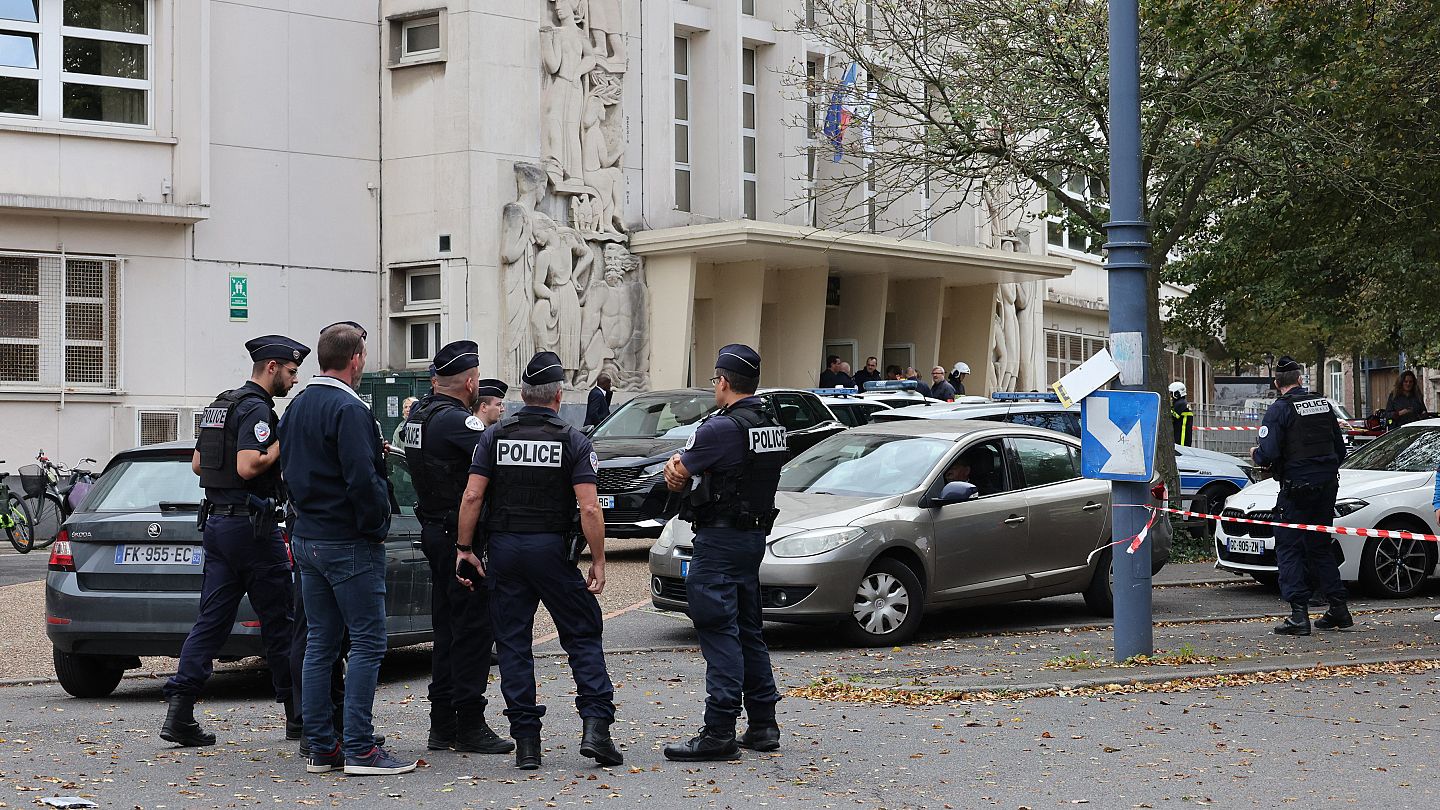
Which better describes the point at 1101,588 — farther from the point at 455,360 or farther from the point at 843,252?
the point at 843,252

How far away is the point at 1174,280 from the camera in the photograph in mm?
A: 29328

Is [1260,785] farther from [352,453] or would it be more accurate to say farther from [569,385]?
[569,385]

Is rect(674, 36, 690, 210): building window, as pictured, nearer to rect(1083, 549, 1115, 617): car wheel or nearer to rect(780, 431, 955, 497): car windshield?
rect(780, 431, 955, 497): car windshield

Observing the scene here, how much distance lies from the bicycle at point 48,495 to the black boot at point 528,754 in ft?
47.9

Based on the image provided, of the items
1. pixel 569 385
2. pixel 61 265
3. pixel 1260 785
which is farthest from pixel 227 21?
pixel 1260 785

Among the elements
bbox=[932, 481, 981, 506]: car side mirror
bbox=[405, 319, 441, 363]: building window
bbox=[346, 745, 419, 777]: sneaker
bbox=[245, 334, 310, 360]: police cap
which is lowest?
bbox=[346, 745, 419, 777]: sneaker

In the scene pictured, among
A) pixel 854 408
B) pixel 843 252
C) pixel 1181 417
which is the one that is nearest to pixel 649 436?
pixel 854 408

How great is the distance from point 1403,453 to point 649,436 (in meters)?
7.63

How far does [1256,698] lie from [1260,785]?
2399mm

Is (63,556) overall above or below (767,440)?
below

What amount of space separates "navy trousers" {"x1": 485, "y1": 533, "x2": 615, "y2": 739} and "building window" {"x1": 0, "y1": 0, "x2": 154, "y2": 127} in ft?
62.4

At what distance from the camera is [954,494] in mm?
12070

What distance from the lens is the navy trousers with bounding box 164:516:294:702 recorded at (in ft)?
27.2

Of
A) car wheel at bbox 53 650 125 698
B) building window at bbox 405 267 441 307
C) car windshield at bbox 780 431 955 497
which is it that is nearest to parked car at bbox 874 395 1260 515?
car windshield at bbox 780 431 955 497
